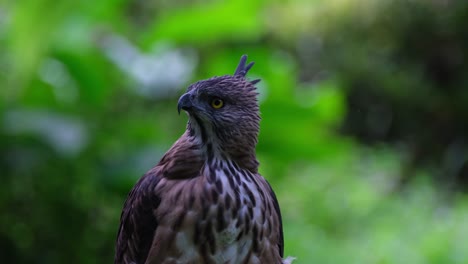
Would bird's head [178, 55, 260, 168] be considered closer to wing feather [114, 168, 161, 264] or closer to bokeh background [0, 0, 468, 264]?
wing feather [114, 168, 161, 264]

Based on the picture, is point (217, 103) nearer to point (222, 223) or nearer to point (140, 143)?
point (222, 223)

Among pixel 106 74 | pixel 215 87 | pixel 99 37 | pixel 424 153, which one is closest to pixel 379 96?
pixel 424 153

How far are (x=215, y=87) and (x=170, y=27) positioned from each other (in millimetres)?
3298

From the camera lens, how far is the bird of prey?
69.0 inches

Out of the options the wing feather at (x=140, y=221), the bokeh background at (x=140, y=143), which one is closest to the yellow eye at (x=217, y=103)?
the wing feather at (x=140, y=221)

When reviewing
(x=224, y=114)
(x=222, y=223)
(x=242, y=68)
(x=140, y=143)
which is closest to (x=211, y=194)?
(x=222, y=223)

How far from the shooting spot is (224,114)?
1.77 meters

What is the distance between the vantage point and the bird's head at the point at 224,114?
1.74 metres

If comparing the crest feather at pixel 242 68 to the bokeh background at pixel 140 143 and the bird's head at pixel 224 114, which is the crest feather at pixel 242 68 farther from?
the bokeh background at pixel 140 143

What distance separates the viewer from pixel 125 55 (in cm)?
510

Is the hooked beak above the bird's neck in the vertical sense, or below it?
above

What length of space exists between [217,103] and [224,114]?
31mm

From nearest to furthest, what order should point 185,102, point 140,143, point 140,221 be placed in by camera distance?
point 185,102 → point 140,221 → point 140,143

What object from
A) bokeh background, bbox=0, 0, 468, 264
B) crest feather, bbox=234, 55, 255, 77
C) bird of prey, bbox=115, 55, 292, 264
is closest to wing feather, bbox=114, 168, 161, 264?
bird of prey, bbox=115, 55, 292, 264
